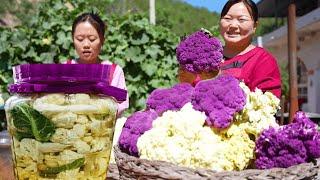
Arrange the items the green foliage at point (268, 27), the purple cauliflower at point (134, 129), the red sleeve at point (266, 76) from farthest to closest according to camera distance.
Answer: the green foliage at point (268, 27), the red sleeve at point (266, 76), the purple cauliflower at point (134, 129)

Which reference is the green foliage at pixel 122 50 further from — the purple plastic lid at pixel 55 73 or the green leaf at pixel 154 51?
the purple plastic lid at pixel 55 73

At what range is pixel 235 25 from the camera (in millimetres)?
1883

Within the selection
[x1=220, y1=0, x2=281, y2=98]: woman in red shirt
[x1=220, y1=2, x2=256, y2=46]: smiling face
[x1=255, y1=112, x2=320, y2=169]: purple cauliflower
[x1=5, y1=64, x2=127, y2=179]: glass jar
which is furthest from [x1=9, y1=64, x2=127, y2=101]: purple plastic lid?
[x1=220, y1=2, x2=256, y2=46]: smiling face

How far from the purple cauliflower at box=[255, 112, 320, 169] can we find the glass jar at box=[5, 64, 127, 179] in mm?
363

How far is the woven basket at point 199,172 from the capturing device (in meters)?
1.23

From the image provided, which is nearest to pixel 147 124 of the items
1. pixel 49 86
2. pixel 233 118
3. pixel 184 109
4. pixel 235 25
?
pixel 184 109

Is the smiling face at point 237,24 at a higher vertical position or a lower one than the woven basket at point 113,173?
higher

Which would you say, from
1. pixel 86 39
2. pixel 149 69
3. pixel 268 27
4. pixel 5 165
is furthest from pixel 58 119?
pixel 268 27

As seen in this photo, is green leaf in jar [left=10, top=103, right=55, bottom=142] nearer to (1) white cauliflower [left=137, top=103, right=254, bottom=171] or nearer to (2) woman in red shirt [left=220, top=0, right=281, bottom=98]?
(1) white cauliflower [left=137, top=103, right=254, bottom=171]

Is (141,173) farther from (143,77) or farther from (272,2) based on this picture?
(272,2)

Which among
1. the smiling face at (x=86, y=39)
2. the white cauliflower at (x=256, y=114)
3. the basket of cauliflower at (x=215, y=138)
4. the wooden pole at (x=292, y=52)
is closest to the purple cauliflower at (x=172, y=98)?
the basket of cauliflower at (x=215, y=138)

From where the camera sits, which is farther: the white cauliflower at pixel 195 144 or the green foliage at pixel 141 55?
the green foliage at pixel 141 55

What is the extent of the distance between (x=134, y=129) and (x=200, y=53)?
0.26 meters

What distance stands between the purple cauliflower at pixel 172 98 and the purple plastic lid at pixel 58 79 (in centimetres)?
29
